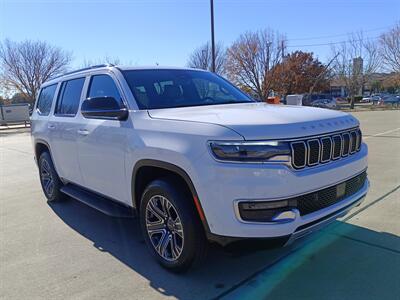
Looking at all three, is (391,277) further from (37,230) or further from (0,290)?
(37,230)

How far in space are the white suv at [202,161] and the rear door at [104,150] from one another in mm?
12

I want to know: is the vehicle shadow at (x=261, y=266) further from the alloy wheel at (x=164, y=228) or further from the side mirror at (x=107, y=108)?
the side mirror at (x=107, y=108)

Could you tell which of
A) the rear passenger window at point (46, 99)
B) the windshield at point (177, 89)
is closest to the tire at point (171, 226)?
the windshield at point (177, 89)

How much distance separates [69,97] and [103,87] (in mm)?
1114

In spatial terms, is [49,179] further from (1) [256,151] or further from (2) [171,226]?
(1) [256,151]

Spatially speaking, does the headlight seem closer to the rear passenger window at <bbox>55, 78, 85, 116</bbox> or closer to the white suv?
the white suv

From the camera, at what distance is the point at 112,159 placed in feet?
12.7

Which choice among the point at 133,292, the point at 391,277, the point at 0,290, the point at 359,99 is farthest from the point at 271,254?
the point at 359,99

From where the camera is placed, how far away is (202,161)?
2805mm

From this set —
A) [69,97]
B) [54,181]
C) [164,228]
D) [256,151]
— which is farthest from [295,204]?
[54,181]

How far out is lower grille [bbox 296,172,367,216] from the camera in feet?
9.35

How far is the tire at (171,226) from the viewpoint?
308cm

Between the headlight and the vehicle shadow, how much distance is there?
0.81 metres

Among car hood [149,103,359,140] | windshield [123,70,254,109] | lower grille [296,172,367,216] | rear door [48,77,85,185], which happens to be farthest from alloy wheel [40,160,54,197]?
lower grille [296,172,367,216]
